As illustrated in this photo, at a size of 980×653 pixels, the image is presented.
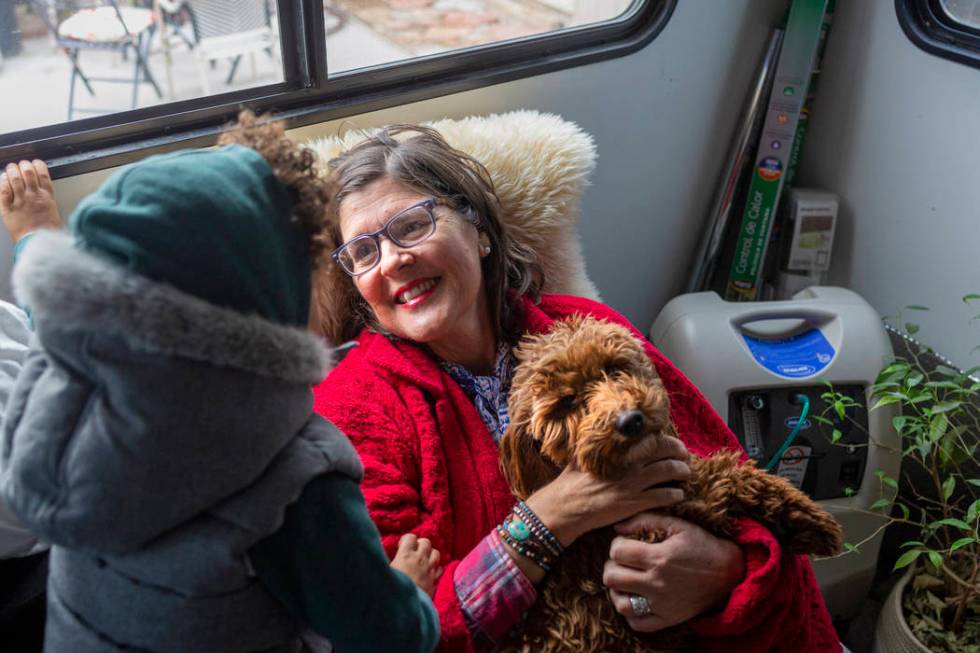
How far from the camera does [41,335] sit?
2.35 ft

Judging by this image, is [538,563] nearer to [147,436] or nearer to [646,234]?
[147,436]

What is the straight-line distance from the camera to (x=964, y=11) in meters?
2.06

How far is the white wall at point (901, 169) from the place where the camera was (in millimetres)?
2094

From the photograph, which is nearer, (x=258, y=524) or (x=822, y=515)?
(x=258, y=524)

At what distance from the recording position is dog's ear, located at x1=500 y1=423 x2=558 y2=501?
3.83ft

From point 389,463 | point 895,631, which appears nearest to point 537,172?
point 389,463

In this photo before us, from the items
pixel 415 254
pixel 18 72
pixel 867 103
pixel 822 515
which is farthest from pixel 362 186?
pixel 867 103

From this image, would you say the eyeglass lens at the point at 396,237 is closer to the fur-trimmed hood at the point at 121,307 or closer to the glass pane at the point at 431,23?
the glass pane at the point at 431,23

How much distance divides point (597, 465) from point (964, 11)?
5.85 ft

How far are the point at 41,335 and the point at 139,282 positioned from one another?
113 millimetres

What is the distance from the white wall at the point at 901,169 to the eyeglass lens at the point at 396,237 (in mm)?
1519

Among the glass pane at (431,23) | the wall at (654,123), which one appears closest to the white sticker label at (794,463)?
the wall at (654,123)

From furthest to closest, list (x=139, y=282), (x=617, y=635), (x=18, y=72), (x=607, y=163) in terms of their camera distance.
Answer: (x=607, y=163)
(x=18, y=72)
(x=617, y=635)
(x=139, y=282)

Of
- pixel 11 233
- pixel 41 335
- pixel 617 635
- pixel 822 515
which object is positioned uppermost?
pixel 41 335
